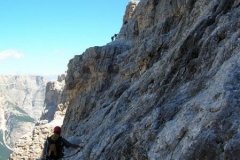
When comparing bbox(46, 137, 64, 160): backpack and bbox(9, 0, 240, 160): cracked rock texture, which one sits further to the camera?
bbox(46, 137, 64, 160): backpack

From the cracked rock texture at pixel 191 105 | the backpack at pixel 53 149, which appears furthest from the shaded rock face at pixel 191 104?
the backpack at pixel 53 149

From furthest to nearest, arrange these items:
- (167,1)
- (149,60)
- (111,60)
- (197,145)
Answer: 1. (111,60)
2. (167,1)
3. (149,60)
4. (197,145)

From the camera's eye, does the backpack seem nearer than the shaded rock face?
No

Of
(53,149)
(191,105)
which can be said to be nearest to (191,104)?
(191,105)

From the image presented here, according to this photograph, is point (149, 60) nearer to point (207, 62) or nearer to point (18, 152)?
point (207, 62)

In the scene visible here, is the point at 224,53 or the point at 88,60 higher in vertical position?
the point at 88,60

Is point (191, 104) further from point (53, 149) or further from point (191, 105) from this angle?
point (53, 149)

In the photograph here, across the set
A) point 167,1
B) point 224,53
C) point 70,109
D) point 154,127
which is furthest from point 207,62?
point 70,109

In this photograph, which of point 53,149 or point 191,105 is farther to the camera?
point 53,149

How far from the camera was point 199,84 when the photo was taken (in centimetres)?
1540

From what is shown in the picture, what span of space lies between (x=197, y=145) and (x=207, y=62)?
21.8 feet

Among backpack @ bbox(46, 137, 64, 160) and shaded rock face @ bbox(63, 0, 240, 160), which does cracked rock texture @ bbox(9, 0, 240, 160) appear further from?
backpack @ bbox(46, 137, 64, 160)

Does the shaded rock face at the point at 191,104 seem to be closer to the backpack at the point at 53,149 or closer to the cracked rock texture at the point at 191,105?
the cracked rock texture at the point at 191,105

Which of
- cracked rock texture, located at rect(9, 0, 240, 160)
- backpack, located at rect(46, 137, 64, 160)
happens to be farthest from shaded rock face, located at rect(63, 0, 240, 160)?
backpack, located at rect(46, 137, 64, 160)
